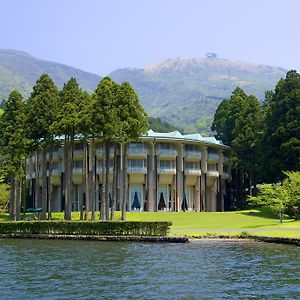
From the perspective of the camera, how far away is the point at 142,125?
5438 centimetres

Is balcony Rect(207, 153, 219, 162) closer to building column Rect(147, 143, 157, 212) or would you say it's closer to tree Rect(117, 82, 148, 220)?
building column Rect(147, 143, 157, 212)

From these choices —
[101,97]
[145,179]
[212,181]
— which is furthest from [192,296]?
[212,181]

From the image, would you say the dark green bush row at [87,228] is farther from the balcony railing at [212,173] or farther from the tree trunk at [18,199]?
the balcony railing at [212,173]

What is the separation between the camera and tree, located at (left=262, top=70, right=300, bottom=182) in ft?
216

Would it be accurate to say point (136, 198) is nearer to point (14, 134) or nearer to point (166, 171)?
point (166, 171)

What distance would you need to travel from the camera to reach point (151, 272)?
23203 millimetres

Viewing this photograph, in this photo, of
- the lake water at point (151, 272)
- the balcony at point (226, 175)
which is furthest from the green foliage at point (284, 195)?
the balcony at point (226, 175)

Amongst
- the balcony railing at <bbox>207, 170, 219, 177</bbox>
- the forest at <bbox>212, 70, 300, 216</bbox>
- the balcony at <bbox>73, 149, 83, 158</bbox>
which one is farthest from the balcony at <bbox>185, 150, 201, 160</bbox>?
the balcony at <bbox>73, 149, 83, 158</bbox>

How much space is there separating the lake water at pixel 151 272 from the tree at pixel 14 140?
23330 mm

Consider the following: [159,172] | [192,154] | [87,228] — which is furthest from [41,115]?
[192,154]

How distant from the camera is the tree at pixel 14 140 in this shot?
2256 inches

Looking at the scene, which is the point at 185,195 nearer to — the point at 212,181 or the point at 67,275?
the point at 212,181

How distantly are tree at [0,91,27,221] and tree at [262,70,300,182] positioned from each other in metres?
29.5

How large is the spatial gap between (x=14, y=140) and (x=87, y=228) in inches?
682
